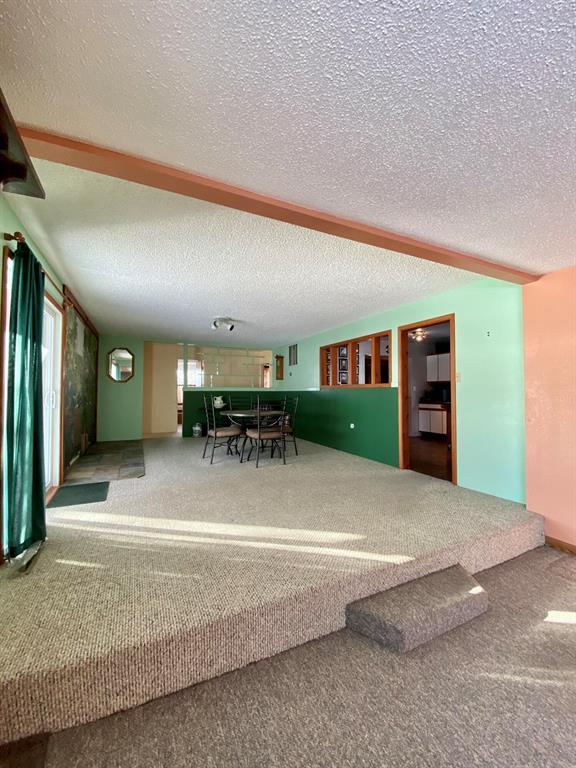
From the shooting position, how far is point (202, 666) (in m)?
1.32

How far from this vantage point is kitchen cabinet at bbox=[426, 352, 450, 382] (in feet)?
22.2

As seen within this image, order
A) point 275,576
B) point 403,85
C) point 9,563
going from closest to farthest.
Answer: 1. point 403,85
2. point 275,576
3. point 9,563

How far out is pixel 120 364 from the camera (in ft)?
22.1

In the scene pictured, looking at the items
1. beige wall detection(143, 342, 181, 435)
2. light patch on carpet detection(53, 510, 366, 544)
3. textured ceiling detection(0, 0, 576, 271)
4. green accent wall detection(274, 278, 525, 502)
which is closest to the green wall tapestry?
beige wall detection(143, 342, 181, 435)

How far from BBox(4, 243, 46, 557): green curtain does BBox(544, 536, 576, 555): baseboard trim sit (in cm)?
366

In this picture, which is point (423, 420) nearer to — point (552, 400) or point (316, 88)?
point (552, 400)

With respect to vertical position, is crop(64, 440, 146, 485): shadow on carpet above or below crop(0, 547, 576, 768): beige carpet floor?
above

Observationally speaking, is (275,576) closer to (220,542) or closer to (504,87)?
(220,542)

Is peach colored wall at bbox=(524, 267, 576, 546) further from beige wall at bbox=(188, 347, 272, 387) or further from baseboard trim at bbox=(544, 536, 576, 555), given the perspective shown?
beige wall at bbox=(188, 347, 272, 387)

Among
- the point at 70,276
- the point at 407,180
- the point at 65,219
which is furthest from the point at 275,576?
the point at 70,276

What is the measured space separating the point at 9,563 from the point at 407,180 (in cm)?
293

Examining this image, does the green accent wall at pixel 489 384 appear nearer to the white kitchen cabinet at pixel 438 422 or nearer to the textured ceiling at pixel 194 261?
Result: the textured ceiling at pixel 194 261

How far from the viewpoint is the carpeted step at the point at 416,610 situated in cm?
150

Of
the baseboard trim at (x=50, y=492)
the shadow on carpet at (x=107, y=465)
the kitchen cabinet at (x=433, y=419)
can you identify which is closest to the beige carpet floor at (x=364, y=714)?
the baseboard trim at (x=50, y=492)
